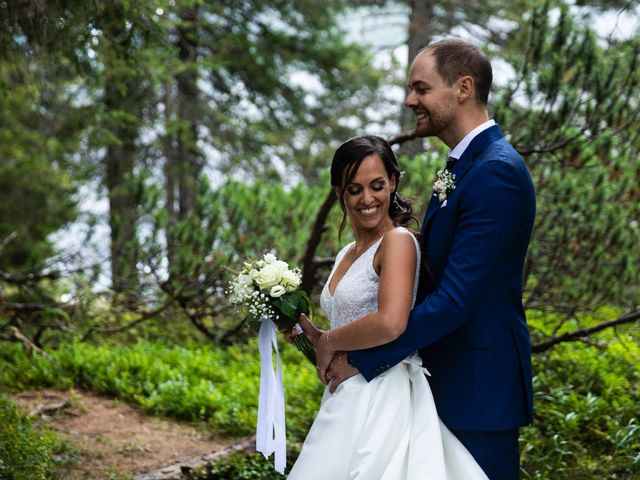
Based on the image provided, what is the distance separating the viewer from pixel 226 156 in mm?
16406

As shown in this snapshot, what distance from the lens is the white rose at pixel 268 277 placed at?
10.8 feet

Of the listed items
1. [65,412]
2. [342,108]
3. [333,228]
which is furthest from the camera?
[342,108]

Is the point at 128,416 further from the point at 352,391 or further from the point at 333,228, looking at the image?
the point at 352,391

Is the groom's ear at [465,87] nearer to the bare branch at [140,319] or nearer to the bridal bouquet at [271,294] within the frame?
the bridal bouquet at [271,294]

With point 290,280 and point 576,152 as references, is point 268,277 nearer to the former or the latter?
point 290,280

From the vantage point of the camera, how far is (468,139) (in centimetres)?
303

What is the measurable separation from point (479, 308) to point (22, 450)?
3.34 meters

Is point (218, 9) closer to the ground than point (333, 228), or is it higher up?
higher up

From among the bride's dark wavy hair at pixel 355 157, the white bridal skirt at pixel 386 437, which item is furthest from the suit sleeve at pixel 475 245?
the bride's dark wavy hair at pixel 355 157

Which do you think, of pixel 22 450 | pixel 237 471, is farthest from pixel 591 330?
pixel 22 450

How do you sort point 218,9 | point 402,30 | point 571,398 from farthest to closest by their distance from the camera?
1. point 402,30
2. point 218,9
3. point 571,398

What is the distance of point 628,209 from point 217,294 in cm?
447

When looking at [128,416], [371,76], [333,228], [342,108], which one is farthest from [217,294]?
[342,108]

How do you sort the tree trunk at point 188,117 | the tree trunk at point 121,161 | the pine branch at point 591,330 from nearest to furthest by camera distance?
the pine branch at point 591,330 < the tree trunk at point 121,161 < the tree trunk at point 188,117
